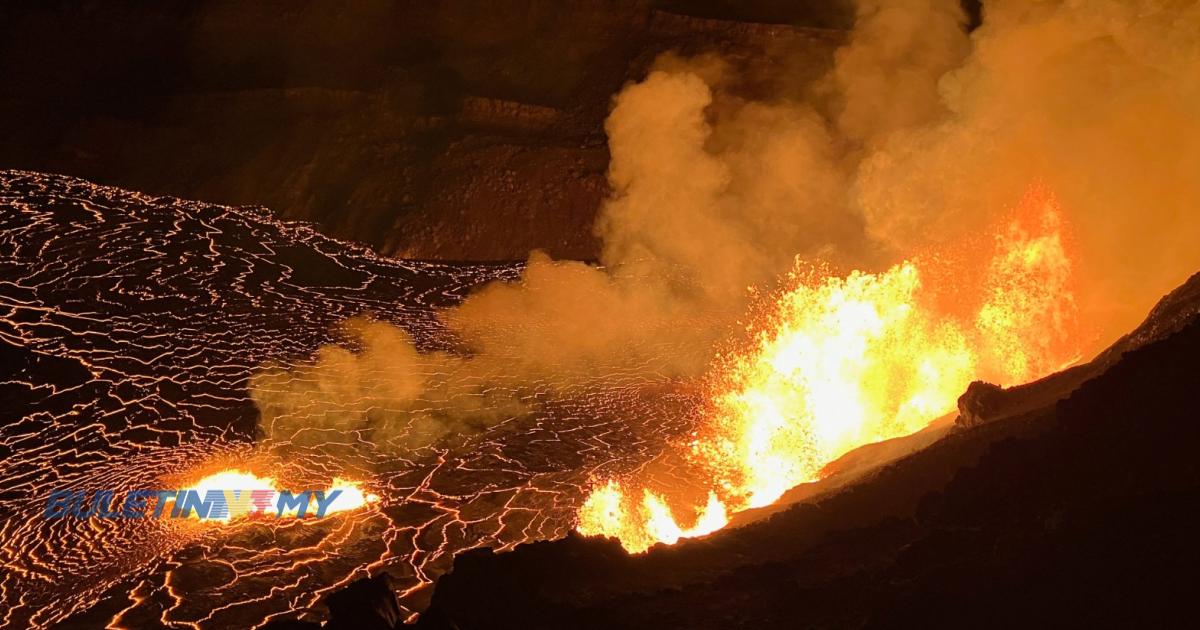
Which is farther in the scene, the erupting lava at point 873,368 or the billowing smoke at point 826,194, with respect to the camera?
the erupting lava at point 873,368

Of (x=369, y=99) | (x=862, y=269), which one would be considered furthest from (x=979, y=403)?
(x=369, y=99)

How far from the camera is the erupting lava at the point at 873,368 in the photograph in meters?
10.2

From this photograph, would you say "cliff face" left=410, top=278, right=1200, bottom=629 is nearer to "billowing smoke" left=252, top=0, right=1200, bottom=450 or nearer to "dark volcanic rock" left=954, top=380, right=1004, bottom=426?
"dark volcanic rock" left=954, top=380, right=1004, bottom=426

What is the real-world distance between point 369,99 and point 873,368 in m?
18.7

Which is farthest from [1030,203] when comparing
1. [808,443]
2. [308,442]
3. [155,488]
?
[155,488]

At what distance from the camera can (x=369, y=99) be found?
25.2 m

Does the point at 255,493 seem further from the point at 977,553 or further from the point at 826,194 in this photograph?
the point at 826,194

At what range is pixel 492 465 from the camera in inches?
416

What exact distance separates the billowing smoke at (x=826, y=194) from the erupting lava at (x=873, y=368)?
634mm

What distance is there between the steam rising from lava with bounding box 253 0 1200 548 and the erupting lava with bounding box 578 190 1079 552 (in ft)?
0.12

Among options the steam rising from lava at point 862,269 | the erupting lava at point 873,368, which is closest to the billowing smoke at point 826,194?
the steam rising from lava at point 862,269

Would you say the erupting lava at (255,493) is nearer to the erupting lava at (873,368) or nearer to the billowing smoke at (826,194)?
the billowing smoke at (826,194)

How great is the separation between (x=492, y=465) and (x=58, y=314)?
9726 millimetres

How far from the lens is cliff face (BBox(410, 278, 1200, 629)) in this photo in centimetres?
436
